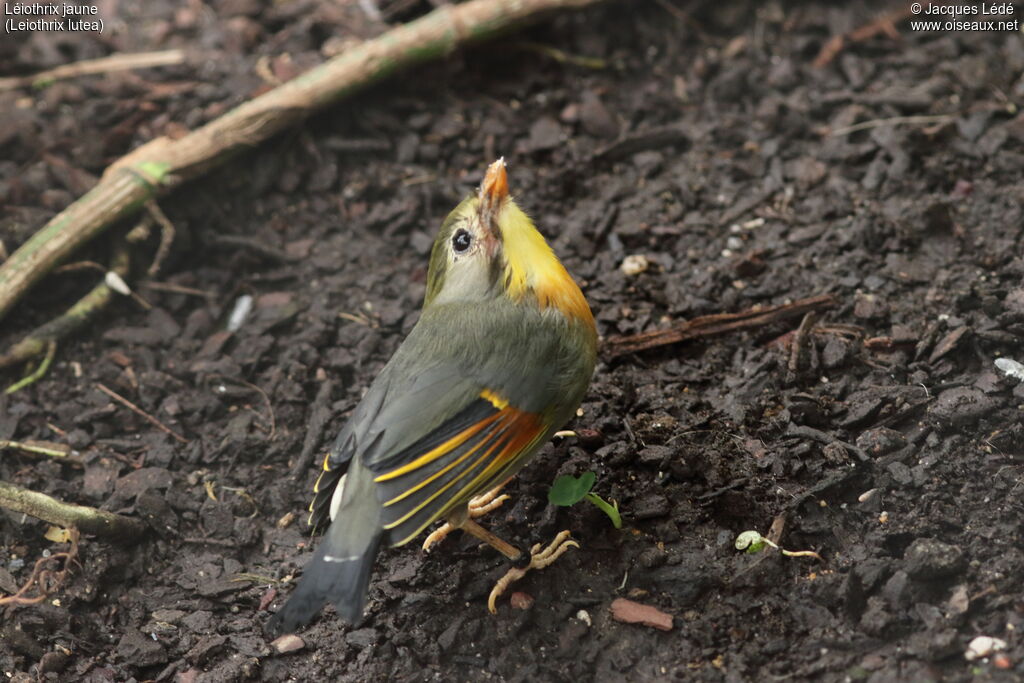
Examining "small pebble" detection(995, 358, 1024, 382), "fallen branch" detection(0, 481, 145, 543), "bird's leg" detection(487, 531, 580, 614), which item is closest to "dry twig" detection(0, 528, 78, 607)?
"fallen branch" detection(0, 481, 145, 543)

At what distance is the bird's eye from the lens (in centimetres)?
417

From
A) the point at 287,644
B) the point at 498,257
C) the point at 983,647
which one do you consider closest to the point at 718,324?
the point at 498,257

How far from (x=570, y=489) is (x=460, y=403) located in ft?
1.78

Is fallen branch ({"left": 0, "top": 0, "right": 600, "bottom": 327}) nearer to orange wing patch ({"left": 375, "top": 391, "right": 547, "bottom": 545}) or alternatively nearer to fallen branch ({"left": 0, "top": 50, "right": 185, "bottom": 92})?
fallen branch ({"left": 0, "top": 50, "right": 185, "bottom": 92})

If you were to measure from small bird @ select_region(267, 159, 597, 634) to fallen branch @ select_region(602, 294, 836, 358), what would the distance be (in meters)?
0.56

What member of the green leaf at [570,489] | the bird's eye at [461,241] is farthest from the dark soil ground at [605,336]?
the bird's eye at [461,241]

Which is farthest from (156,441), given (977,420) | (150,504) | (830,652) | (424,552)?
(977,420)

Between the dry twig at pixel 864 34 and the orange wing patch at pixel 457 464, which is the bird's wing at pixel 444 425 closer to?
the orange wing patch at pixel 457 464

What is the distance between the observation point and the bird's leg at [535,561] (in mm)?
3826

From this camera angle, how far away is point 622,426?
171 inches

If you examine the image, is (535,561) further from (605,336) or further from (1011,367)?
(1011,367)

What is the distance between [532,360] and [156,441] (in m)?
1.88

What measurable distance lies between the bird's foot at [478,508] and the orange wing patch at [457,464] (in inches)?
15.0

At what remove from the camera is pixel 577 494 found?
380 cm
